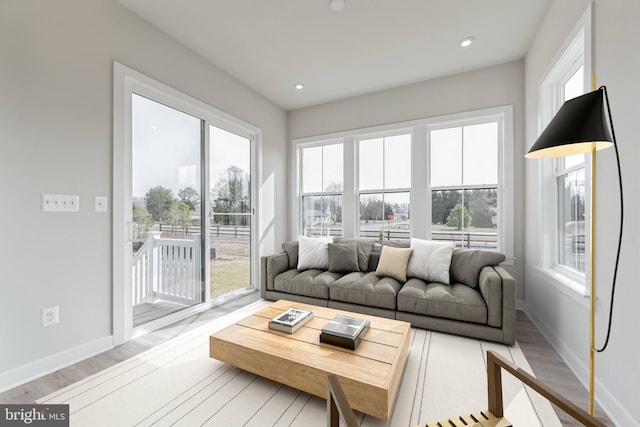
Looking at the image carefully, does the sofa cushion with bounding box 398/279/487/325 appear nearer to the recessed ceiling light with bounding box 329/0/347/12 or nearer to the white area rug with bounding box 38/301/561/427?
the white area rug with bounding box 38/301/561/427

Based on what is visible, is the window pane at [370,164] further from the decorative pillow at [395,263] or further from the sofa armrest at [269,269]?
the sofa armrest at [269,269]

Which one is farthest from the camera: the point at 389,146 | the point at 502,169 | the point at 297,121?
the point at 297,121

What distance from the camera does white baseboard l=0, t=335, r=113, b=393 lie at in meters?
1.75

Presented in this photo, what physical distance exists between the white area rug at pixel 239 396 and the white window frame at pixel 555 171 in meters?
0.85

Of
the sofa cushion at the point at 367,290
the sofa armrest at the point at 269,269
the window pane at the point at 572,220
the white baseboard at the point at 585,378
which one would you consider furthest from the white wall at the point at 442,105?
the sofa armrest at the point at 269,269

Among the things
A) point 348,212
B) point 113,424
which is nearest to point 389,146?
point 348,212

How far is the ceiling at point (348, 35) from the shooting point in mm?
2387

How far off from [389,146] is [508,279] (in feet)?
7.99

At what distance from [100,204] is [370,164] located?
3383 mm

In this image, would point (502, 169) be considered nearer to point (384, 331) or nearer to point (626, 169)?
point (626, 169)

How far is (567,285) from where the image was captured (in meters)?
2.08

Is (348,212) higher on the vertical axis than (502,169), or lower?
lower

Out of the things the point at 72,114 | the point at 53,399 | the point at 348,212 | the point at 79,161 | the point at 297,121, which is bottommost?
the point at 53,399

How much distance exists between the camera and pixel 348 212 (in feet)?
14.0
